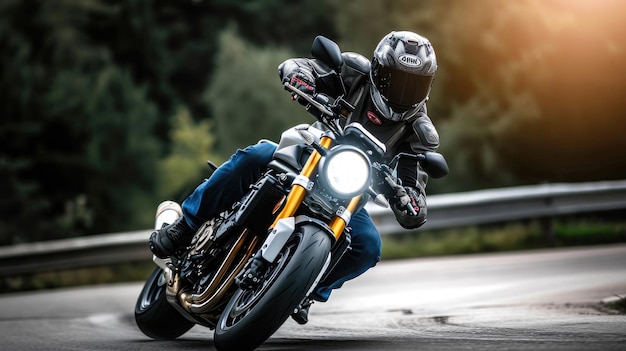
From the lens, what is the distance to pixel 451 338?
21.7 ft

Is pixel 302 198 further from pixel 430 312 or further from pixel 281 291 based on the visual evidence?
pixel 430 312

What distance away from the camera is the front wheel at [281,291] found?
19.2ft

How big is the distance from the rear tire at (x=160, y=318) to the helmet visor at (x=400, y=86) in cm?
205

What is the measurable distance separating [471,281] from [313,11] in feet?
184

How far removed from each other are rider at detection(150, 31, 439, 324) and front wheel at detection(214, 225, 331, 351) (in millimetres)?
501

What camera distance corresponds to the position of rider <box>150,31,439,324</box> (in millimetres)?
6516

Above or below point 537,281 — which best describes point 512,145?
above

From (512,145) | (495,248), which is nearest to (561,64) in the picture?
(512,145)

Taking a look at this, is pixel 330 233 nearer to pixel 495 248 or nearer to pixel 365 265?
pixel 365 265

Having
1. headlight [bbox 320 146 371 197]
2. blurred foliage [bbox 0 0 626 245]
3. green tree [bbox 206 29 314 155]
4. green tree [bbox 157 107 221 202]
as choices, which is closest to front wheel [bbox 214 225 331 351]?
headlight [bbox 320 146 371 197]

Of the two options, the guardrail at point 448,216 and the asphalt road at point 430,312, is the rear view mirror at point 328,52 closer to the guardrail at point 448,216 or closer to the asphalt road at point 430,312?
the asphalt road at point 430,312

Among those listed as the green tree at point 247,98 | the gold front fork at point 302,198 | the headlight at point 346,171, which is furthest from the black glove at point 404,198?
the green tree at point 247,98

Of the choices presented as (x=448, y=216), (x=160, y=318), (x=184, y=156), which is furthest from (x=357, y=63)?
(x=184, y=156)

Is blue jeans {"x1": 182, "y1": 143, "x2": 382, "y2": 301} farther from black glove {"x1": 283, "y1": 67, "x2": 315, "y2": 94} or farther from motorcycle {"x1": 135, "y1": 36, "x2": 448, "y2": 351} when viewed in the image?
black glove {"x1": 283, "y1": 67, "x2": 315, "y2": 94}
